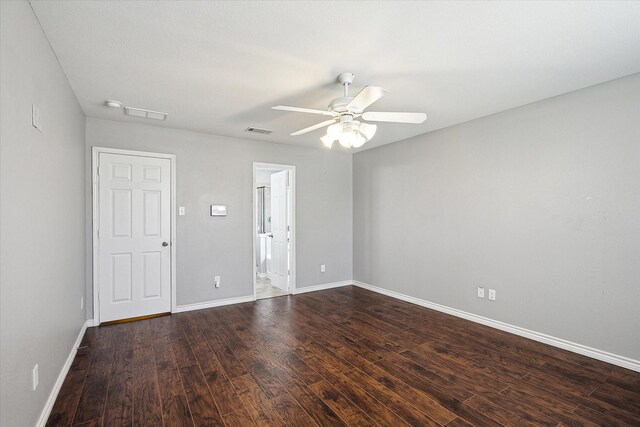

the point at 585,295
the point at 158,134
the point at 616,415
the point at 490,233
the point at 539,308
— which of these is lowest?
the point at 616,415

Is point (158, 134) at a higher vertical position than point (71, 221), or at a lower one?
higher

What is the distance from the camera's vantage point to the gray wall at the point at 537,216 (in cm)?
279

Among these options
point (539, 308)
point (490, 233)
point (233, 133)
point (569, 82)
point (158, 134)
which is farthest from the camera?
point (233, 133)

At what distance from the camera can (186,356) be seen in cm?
300

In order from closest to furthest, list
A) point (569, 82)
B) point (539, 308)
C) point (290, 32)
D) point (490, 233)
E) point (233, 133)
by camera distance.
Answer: point (290, 32)
point (569, 82)
point (539, 308)
point (490, 233)
point (233, 133)

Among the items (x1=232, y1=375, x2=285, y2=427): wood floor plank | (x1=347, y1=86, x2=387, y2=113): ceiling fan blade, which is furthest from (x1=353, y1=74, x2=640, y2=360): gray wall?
(x1=232, y1=375, x2=285, y2=427): wood floor plank

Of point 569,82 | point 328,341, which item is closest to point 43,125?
point 328,341

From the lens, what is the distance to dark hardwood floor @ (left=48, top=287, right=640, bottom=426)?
212 cm

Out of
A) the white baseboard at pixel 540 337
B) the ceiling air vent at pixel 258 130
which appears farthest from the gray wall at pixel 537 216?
the ceiling air vent at pixel 258 130

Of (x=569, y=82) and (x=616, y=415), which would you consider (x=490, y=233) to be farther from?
(x=616, y=415)

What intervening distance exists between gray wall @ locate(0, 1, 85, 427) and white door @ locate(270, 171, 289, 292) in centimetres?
307

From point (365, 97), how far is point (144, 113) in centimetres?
281

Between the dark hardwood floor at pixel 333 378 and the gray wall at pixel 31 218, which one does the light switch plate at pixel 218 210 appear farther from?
the gray wall at pixel 31 218

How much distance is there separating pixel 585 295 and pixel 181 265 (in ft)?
15.4
